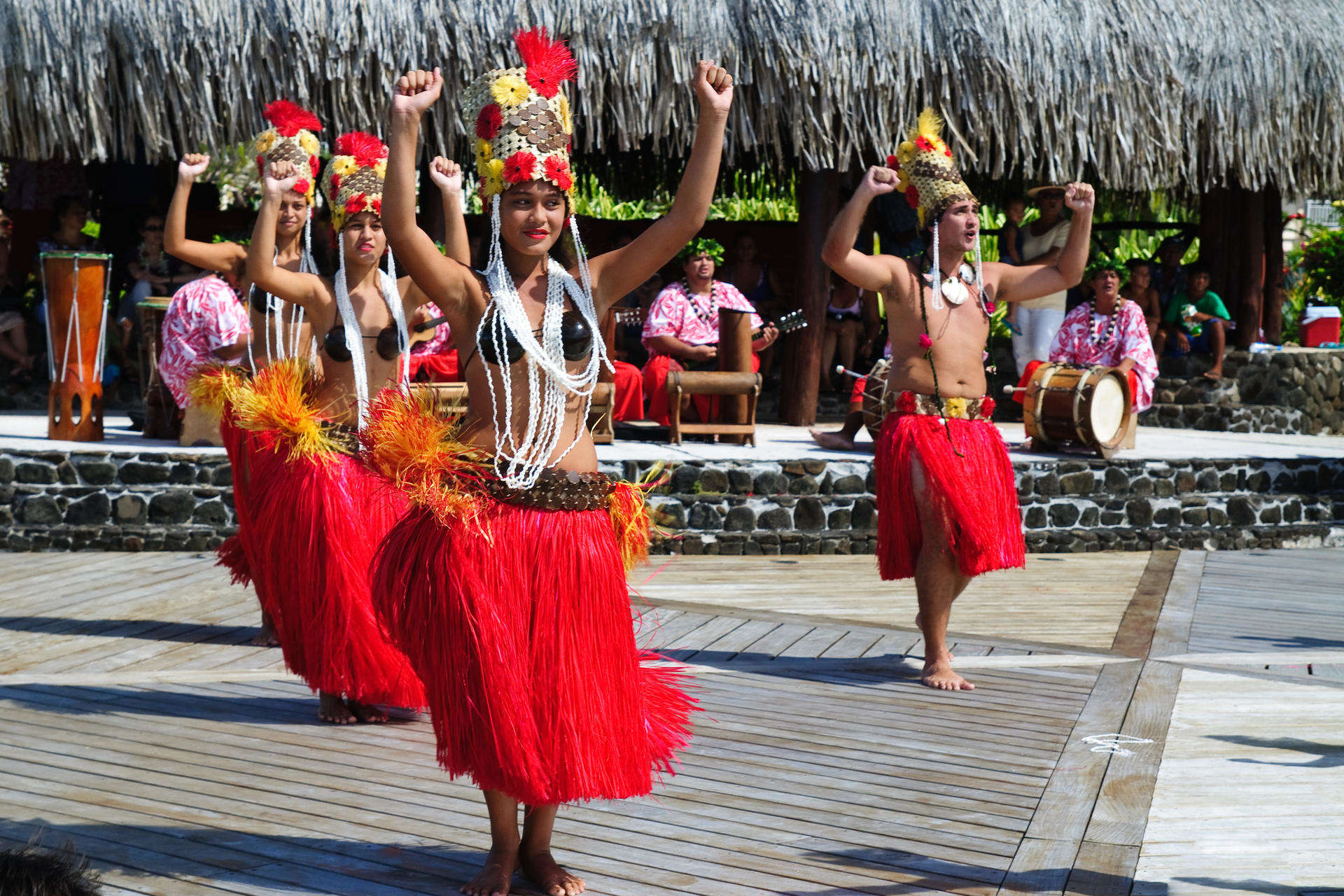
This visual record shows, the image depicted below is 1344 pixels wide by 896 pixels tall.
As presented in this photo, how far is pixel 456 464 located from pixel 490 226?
514 millimetres

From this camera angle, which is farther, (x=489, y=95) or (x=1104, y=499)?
(x=1104, y=499)

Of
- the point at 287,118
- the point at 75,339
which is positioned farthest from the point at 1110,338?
the point at 75,339

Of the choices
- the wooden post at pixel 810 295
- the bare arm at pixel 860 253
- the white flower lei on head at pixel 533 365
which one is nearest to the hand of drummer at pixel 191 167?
the bare arm at pixel 860 253

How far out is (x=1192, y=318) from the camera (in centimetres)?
1097

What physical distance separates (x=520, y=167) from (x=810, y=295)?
635 cm

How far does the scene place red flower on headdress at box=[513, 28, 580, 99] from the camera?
293 cm

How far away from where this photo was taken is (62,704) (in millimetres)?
4145

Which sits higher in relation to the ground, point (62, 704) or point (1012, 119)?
point (1012, 119)

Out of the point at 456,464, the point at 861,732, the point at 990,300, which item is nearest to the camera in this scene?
the point at 456,464

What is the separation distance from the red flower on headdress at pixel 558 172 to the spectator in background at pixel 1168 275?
910 cm

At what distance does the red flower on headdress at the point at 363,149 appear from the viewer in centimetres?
427

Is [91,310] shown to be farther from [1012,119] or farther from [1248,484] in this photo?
[1248,484]

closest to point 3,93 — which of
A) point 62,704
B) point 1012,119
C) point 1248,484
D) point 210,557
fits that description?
point 210,557

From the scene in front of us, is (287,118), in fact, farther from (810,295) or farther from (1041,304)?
(1041,304)
